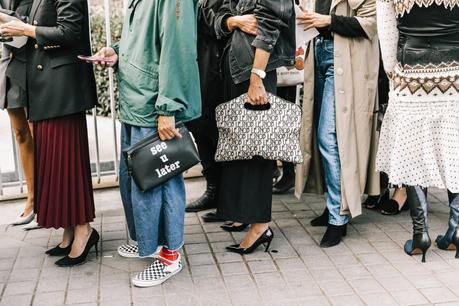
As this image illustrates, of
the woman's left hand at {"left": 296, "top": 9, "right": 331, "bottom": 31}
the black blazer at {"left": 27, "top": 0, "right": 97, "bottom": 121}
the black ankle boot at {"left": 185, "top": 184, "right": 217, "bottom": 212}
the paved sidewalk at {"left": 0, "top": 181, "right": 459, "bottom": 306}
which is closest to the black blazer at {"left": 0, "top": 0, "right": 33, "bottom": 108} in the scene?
the black blazer at {"left": 27, "top": 0, "right": 97, "bottom": 121}

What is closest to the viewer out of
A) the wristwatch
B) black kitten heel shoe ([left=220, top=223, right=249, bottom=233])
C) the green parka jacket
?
the green parka jacket

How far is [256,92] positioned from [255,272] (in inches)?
45.1

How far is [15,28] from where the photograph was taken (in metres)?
→ 3.69

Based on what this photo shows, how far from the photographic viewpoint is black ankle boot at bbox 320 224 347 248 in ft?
14.2

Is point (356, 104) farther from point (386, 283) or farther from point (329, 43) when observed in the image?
point (386, 283)

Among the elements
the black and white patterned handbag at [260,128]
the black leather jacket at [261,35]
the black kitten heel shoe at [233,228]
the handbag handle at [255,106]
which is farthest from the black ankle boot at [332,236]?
the black leather jacket at [261,35]

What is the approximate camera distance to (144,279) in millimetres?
3748

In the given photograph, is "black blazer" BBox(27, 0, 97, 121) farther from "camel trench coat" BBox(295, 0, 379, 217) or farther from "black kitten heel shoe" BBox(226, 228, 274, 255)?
"camel trench coat" BBox(295, 0, 379, 217)

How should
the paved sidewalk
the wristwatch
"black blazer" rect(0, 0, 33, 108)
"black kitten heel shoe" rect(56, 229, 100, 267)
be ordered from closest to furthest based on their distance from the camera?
the paved sidewalk < the wristwatch < "black blazer" rect(0, 0, 33, 108) < "black kitten heel shoe" rect(56, 229, 100, 267)

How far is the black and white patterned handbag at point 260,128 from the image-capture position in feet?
12.7

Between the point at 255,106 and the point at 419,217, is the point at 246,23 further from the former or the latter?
the point at 419,217

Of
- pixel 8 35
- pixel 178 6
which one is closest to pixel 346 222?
pixel 178 6

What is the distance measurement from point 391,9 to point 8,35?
238 centimetres

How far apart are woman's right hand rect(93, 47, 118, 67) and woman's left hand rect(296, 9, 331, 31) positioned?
1246mm
